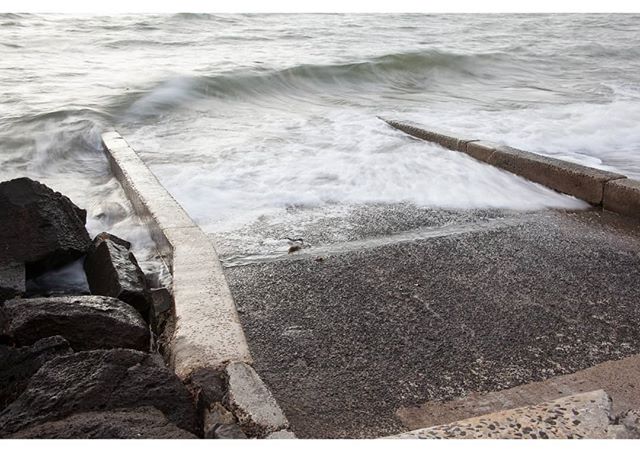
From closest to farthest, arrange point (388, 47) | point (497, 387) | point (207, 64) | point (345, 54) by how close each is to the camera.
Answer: point (497, 387), point (207, 64), point (345, 54), point (388, 47)

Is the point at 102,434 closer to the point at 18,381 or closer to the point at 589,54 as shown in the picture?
the point at 18,381

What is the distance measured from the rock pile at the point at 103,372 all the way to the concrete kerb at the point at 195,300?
0.06 metres

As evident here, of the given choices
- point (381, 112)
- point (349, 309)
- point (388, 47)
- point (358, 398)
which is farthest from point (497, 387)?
point (388, 47)

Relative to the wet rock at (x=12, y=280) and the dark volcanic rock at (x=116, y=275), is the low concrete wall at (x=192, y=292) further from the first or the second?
the wet rock at (x=12, y=280)

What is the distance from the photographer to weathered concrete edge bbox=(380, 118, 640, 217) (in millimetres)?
4109

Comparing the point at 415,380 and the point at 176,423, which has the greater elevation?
the point at 176,423

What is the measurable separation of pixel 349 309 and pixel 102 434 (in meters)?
1.44

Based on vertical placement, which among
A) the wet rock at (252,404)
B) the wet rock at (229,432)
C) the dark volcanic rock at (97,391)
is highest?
the dark volcanic rock at (97,391)

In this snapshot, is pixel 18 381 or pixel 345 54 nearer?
pixel 18 381

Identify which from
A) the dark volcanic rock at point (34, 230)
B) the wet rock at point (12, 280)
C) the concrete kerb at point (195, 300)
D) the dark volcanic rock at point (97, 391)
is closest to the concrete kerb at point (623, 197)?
the concrete kerb at point (195, 300)

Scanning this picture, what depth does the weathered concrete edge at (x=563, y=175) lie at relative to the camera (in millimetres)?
4109

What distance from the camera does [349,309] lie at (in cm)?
281

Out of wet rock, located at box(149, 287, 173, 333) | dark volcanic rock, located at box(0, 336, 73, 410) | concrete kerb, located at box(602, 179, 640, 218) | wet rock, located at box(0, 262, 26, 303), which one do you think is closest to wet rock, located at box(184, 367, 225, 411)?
dark volcanic rock, located at box(0, 336, 73, 410)

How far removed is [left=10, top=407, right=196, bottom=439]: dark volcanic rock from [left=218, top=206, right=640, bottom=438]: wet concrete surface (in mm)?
533
